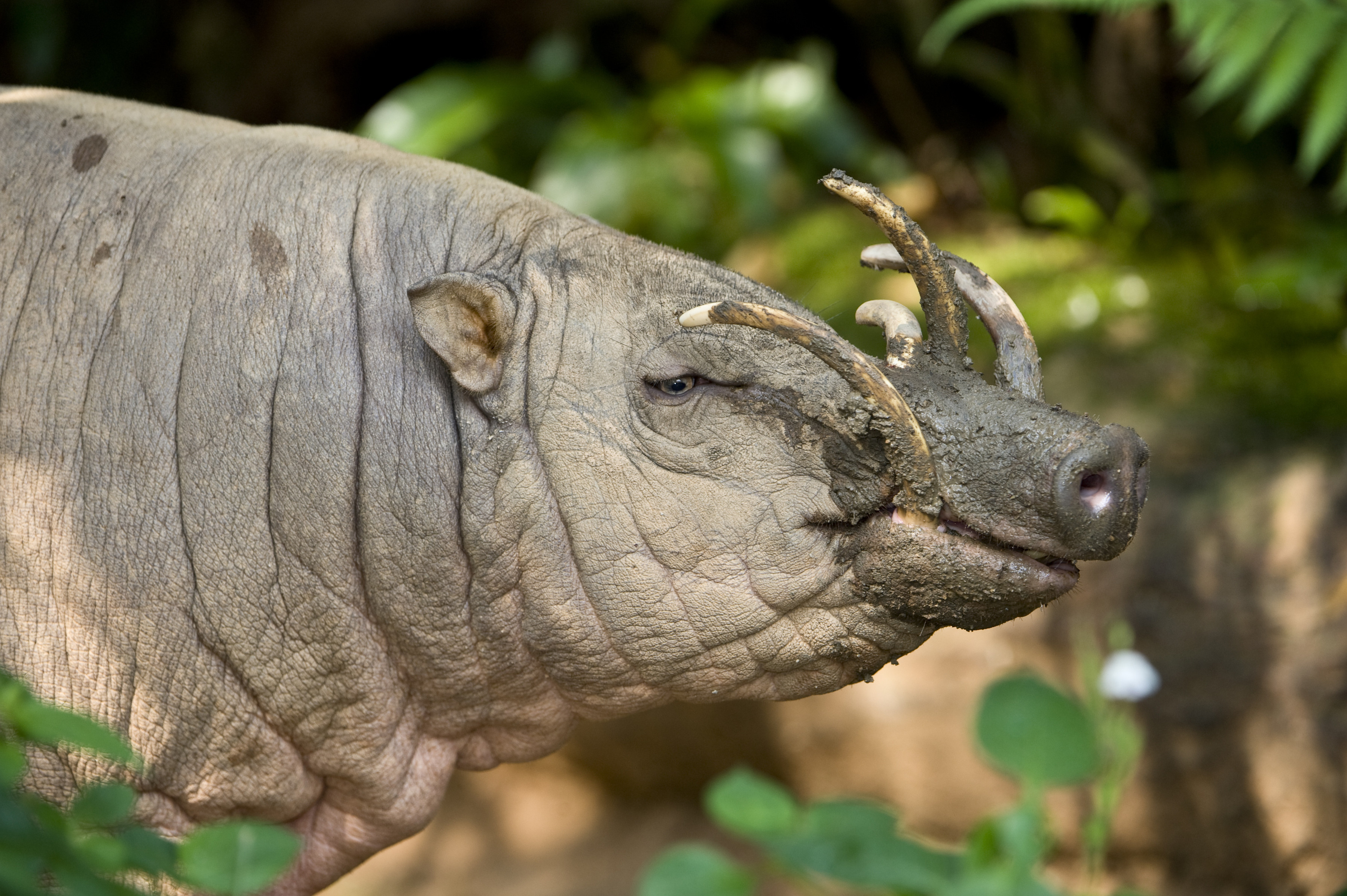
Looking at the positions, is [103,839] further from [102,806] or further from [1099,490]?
[1099,490]

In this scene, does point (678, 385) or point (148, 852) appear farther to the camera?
point (678, 385)

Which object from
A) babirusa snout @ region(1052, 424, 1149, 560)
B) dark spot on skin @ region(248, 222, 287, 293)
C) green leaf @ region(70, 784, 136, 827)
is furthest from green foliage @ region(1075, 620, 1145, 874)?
dark spot on skin @ region(248, 222, 287, 293)

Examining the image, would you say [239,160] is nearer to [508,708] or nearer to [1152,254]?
[508,708]

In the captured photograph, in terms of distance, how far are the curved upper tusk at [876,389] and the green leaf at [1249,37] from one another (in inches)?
101

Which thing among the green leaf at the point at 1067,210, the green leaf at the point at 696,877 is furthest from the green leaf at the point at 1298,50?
the green leaf at the point at 696,877

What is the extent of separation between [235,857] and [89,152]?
1.74m

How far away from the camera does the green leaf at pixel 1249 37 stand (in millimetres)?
3932

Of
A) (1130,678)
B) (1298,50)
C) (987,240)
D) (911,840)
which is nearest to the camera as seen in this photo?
(911,840)

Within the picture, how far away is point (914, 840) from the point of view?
132cm


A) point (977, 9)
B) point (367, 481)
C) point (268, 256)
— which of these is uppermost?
point (977, 9)

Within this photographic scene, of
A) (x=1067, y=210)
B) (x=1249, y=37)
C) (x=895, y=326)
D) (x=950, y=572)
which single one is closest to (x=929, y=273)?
(x=895, y=326)

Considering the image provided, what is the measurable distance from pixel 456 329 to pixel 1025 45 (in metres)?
5.01

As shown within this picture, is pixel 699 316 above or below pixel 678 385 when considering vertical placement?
above

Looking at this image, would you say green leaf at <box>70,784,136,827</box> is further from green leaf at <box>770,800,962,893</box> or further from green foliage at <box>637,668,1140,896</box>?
green leaf at <box>770,800,962,893</box>
